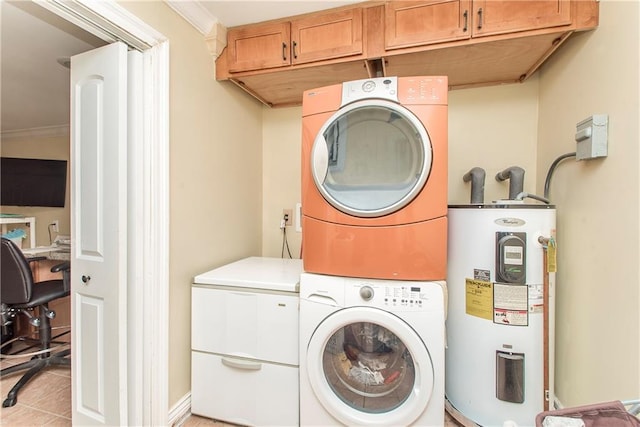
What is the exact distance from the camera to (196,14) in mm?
1558

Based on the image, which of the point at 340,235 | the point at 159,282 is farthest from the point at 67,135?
the point at 340,235

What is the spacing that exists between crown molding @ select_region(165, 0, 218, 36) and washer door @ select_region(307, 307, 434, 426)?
1.73m

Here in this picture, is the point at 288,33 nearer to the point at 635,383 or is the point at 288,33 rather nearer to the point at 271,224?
the point at 271,224

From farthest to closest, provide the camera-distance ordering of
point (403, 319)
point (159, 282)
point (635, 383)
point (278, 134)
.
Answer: point (278, 134)
point (159, 282)
point (403, 319)
point (635, 383)

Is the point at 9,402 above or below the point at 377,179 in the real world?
below

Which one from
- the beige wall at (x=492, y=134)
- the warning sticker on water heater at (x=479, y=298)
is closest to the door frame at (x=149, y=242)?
the warning sticker on water heater at (x=479, y=298)

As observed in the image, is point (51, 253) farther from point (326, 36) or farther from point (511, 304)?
point (511, 304)

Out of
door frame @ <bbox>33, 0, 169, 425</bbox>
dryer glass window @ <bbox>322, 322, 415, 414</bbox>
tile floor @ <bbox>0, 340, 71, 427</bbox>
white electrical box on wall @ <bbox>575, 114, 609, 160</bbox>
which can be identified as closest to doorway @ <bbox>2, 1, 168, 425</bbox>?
door frame @ <bbox>33, 0, 169, 425</bbox>

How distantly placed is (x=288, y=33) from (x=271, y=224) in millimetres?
1378

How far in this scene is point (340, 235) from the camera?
1315 mm

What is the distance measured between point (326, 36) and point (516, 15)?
3.05ft

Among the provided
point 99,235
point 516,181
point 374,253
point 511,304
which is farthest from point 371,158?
point 99,235

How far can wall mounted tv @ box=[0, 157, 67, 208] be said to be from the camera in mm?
3154

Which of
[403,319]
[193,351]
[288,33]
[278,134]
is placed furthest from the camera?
[278,134]
